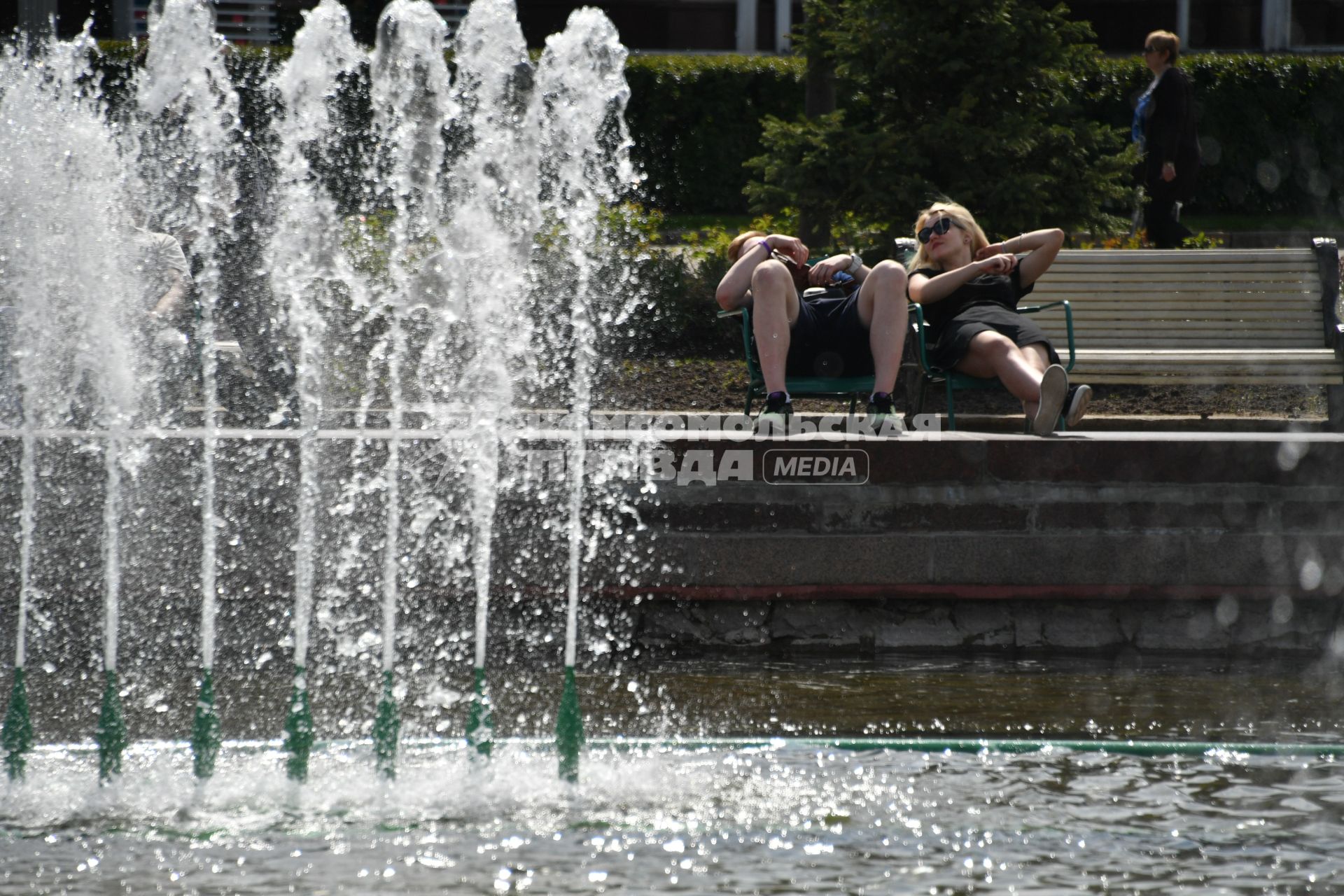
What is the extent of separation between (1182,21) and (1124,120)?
232 inches

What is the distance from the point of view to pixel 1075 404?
593 centimetres

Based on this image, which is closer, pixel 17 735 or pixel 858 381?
pixel 17 735

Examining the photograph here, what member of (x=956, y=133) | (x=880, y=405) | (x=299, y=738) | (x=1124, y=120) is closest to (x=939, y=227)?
(x=880, y=405)

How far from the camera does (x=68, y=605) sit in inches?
Answer: 209

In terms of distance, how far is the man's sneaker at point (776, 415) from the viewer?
5.71 meters

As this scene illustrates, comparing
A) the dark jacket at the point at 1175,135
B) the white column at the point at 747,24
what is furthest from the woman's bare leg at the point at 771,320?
the white column at the point at 747,24

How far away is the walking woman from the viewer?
11203 mm

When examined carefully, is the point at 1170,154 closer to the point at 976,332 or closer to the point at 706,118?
the point at 976,332

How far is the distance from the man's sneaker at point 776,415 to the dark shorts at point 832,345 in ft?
0.83

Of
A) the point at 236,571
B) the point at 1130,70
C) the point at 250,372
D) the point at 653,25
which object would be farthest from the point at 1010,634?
the point at 653,25

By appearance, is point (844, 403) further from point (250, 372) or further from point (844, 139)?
point (250, 372)

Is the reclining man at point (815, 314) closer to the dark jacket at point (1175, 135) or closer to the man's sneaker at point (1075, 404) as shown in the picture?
the man's sneaker at point (1075, 404)

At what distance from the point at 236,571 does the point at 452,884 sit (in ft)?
7.56

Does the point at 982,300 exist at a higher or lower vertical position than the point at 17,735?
higher
